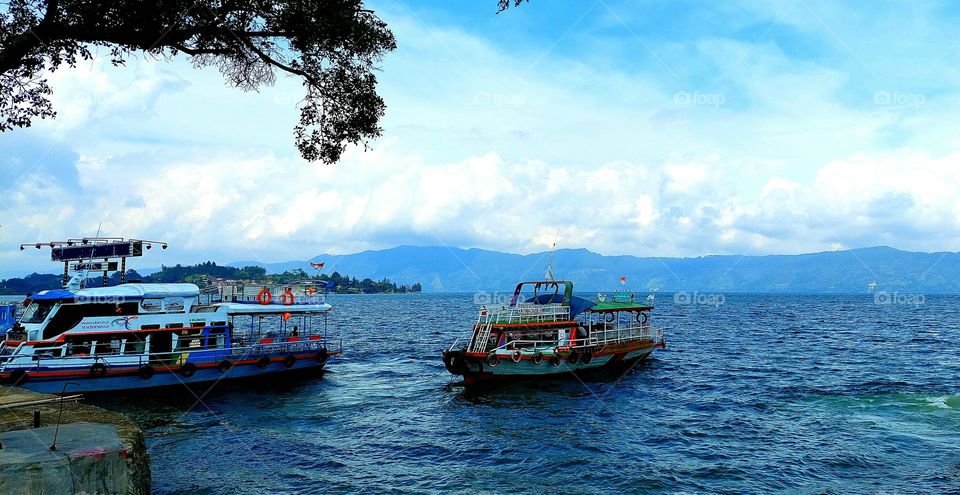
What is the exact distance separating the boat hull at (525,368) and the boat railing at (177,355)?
10.2m

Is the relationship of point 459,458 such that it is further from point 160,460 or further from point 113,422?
point 113,422

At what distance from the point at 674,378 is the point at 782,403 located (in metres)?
8.16

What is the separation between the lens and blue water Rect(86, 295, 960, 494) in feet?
59.4

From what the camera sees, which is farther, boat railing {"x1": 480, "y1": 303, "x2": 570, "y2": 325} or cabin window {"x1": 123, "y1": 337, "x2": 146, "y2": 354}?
boat railing {"x1": 480, "y1": 303, "x2": 570, "y2": 325}

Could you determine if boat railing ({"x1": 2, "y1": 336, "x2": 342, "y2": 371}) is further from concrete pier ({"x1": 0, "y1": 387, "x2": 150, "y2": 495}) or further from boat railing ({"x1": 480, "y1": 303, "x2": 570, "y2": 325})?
concrete pier ({"x1": 0, "y1": 387, "x2": 150, "y2": 495})

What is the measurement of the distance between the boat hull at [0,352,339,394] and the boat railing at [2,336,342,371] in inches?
14.5

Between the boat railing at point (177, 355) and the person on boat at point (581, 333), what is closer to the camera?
the boat railing at point (177, 355)

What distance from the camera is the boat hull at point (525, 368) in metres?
32.0

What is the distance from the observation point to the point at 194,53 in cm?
970

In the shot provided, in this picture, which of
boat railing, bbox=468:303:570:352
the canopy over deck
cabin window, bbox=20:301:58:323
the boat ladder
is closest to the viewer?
cabin window, bbox=20:301:58:323

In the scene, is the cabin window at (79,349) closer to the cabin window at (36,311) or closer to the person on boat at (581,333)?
the cabin window at (36,311)

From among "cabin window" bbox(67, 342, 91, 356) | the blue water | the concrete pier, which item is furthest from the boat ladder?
the concrete pier

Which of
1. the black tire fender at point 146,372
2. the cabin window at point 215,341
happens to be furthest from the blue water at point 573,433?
the cabin window at point 215,341

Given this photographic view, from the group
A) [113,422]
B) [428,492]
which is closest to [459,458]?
[428,492]
